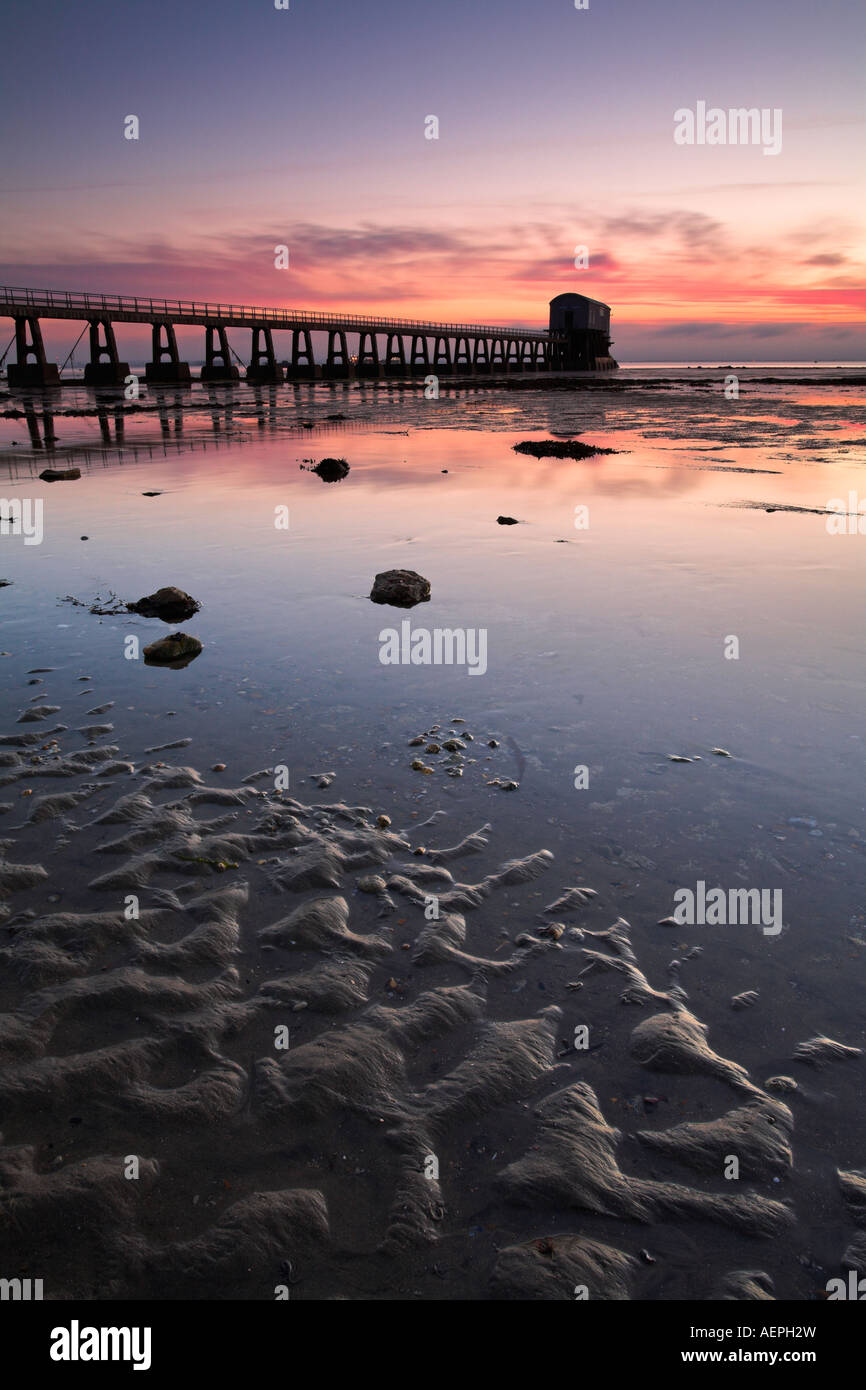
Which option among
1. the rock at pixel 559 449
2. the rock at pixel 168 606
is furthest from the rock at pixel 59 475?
the rock at pixel 559 449

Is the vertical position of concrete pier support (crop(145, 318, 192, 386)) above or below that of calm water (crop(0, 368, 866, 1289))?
above

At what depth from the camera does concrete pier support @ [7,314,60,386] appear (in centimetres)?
5697

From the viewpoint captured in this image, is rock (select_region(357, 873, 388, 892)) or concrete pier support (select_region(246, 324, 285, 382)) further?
concrete pier support (select_region(246, 324, 285, 382))

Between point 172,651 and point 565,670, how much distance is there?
3744 mm

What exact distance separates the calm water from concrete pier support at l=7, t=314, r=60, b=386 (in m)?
50.1

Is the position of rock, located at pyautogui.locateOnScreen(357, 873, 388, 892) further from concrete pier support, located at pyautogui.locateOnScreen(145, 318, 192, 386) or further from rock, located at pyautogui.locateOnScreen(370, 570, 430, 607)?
concrete pier support, located at pyautogui.locateOnScreen(145, 318, 192, 386)

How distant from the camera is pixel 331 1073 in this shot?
2990 millimetres

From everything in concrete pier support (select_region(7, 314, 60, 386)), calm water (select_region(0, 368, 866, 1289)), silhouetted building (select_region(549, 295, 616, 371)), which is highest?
silhouetted building (select_region(549, 295, 616, 371))

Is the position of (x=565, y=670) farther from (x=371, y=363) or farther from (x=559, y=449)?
(x=371, y=363)

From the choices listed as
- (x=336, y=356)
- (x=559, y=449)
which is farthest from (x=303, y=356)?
(x=559, y=449)

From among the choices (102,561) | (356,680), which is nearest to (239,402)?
(102,561)

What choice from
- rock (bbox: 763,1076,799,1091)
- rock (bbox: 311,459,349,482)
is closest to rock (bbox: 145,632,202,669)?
rock (bbox: 763,1076,799,1091)

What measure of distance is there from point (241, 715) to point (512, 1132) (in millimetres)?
4087

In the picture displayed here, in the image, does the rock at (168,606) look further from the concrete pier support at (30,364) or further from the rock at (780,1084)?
the concrete pier support at (30,364)
